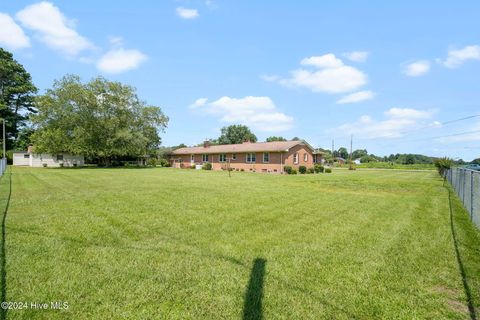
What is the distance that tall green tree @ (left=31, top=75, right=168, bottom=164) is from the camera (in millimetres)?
36094

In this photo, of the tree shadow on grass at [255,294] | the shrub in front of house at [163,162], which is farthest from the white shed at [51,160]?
the tree shadow on grass at [255,294]

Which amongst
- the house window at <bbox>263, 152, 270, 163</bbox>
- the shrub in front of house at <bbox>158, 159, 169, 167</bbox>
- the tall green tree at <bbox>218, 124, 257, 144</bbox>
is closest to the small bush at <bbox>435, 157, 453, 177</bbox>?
the house window at <bbox>263, 152, 270, 163</bbox>

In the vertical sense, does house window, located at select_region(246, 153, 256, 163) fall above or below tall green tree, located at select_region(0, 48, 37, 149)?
below

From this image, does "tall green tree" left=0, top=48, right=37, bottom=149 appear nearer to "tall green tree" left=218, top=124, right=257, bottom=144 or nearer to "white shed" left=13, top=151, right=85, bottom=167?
"white shed" left=13, top=151, right=85, bottom=167

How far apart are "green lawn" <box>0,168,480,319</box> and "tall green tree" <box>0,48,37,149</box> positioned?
56864 mm

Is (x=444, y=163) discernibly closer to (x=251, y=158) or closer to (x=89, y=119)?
(x=251, y=158)

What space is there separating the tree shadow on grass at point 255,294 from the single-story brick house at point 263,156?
2757 centimetres

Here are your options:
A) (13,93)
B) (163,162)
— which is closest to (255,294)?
(163,162)

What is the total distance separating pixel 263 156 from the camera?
114 ft

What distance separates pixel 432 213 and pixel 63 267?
415 inches

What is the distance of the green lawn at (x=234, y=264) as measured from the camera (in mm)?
3305

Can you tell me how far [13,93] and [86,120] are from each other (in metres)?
26.4

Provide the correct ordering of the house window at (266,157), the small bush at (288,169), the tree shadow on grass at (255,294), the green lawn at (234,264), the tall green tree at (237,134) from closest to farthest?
1. the tree shadow on grass at (255,294)
2. the green lawn at (234,264)
3. the small bush at (288,169)
4. the house window at (266,157)
5. the tall green tree at (237,134)

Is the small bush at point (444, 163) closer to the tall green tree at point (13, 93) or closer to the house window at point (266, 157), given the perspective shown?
the house window at point (266, 157)
